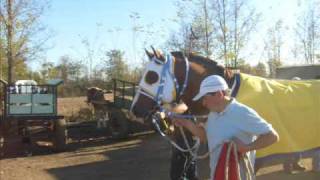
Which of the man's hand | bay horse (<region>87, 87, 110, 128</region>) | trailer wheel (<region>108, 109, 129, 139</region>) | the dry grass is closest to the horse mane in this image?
the man's hand

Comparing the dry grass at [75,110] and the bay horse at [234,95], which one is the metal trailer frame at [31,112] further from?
the bay horse at [234,95]

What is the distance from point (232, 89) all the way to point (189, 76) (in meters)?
0.43

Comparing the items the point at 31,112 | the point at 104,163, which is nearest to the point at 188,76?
the point at 104,163

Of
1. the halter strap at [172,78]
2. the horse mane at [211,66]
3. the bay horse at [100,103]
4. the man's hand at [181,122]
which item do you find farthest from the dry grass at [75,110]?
the man's hand at [181,122]

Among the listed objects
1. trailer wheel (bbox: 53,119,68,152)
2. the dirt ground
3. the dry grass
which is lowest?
the dirt ground

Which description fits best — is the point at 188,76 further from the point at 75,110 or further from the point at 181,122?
the point at 75,110

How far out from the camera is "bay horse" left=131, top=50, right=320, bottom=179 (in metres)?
5.49

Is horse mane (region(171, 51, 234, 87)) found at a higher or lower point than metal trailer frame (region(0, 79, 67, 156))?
higher

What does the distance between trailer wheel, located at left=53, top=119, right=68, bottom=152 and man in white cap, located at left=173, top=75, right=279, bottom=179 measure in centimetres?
961

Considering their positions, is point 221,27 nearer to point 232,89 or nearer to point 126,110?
point 126,110

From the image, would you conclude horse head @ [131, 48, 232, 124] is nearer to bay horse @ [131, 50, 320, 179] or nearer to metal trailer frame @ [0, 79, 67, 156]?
bay horse @ [131, 50, 320, 179]

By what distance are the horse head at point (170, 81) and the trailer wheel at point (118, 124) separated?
31.1 feet

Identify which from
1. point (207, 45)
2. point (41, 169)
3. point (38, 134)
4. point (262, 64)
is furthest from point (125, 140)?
point (262, 64)

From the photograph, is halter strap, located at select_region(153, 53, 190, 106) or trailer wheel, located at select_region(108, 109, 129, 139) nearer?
halter strap, located at select_region(153, 53, 190, 106)
